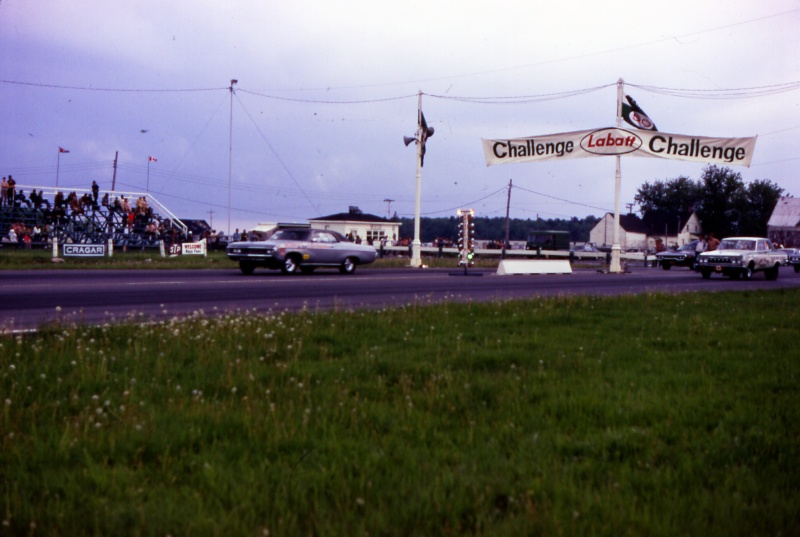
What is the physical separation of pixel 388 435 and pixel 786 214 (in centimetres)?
10669

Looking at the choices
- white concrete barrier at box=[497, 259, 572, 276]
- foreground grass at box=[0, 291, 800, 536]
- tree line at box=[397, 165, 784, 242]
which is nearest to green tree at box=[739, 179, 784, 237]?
tree line at box=[397, 165, 784, 242]

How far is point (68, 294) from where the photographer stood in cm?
1537

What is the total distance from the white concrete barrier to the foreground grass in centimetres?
2036

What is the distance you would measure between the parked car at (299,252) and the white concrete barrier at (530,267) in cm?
548

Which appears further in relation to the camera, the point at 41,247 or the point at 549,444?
the point at 41,247

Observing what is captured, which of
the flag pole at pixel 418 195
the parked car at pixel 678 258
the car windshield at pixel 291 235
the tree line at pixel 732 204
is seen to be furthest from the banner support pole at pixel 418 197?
the tree line at pixel 732 204

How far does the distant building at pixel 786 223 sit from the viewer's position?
9744 centimetres

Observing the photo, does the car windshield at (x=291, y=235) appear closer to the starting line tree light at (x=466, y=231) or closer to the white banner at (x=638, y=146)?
the starting line tree light at (x=466, y=231)

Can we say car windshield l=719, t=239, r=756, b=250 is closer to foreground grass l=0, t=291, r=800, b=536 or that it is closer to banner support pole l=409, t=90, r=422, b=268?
banner support pole l=409, t=90, r=422, b=268

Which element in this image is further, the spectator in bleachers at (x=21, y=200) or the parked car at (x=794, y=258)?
the parked car at (x=794, y=258)

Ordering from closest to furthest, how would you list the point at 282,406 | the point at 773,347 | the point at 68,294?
the point at 282,406 → the point at 773,347 → the point at 68,294

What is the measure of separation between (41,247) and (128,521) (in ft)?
114

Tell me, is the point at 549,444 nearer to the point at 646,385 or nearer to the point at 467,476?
the point at 467,476

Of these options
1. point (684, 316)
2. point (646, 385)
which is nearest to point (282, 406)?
point (646, 385)
